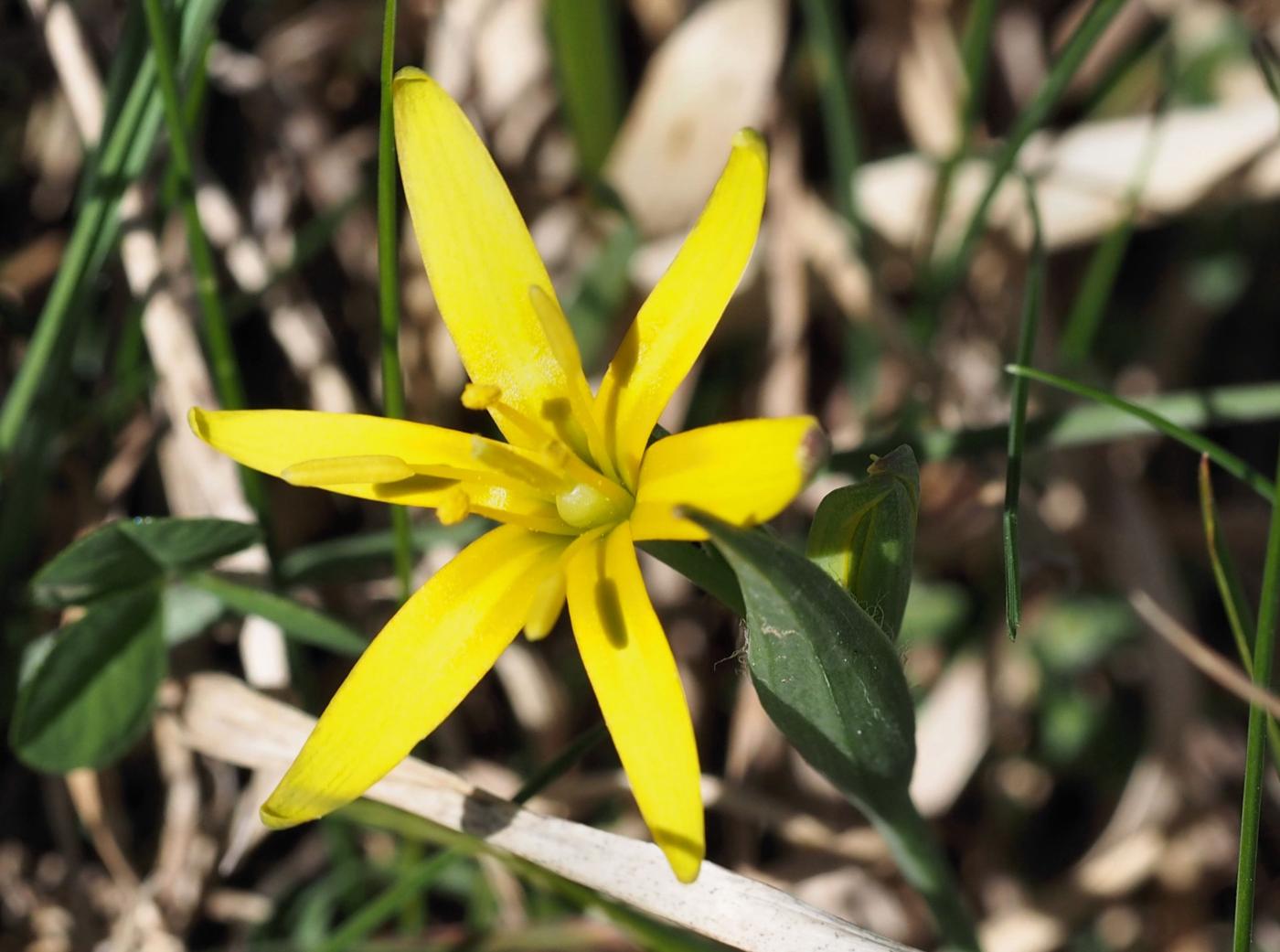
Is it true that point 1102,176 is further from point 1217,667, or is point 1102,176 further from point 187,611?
point 187,611

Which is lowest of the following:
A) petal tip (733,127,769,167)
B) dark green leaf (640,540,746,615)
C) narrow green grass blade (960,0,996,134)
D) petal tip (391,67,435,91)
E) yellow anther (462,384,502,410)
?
dark green leaf (640,540,746,615)

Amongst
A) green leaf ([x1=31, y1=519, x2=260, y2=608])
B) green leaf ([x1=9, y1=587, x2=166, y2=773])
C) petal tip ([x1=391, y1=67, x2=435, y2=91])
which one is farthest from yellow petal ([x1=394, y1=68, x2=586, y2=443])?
green leaf ([x1=9, y1=587, x2=166, y2=773])

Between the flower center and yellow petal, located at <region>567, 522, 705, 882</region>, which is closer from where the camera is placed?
yellow petal, located at <region>567, 522, 705, 882</region>

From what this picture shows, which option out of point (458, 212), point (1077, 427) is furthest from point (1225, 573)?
point (458, 212)

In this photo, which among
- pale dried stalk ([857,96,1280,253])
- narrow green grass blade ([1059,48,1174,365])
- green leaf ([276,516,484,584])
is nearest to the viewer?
green leaf ([276,516,484,584])

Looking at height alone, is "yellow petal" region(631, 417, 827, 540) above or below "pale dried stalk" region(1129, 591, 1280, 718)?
above

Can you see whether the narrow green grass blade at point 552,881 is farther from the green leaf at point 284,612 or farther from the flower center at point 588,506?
the flower center at point 588,506

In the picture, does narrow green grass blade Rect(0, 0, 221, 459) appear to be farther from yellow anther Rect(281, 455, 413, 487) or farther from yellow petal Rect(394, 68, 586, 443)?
yellow anther Rect(281, 455, 413, 487)
